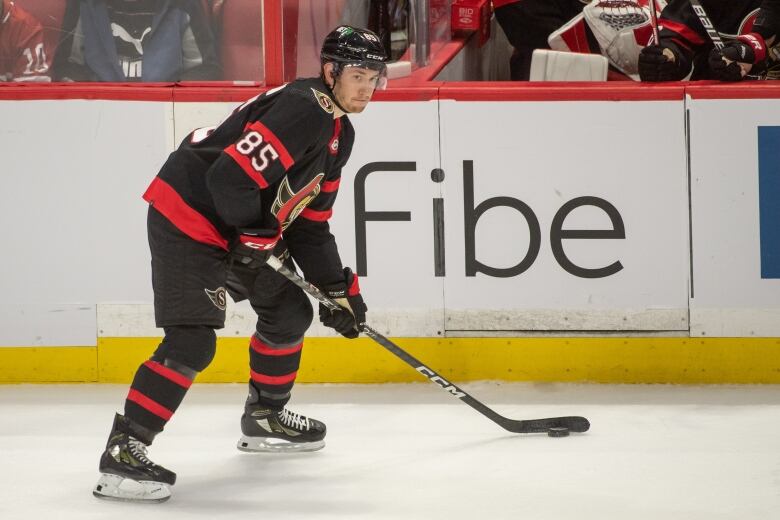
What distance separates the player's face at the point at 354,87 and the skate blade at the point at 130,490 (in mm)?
1025

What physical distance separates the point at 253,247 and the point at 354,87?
17.9 inches

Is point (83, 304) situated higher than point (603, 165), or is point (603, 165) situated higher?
point (603, 165)

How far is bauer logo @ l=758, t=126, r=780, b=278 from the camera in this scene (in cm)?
423

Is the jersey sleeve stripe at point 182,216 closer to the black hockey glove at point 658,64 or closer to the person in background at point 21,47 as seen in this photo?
the person in background at point 21,47

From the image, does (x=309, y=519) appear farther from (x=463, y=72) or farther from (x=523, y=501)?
(x=463, y=72)

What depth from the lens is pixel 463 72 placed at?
17.7ft

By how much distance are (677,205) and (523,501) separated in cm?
147

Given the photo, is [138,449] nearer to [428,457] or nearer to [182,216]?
[182,216]

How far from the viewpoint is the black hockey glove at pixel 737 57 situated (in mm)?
4309

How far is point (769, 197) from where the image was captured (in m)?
4.25

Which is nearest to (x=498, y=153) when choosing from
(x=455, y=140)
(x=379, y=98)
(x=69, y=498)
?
(x=455, y=140)

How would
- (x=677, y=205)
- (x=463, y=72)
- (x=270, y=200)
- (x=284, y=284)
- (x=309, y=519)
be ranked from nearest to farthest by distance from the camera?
(x=309, y=519) < (x=270, y=200) < (x=284, y=284) < (x=677, y=205) < (x=463, y=72)

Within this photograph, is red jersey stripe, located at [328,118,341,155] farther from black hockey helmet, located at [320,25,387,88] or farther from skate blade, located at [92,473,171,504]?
skate blade, located at [92,473,171,504]

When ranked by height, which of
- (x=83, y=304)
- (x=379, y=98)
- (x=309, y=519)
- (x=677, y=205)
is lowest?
(x=309, y=519)
